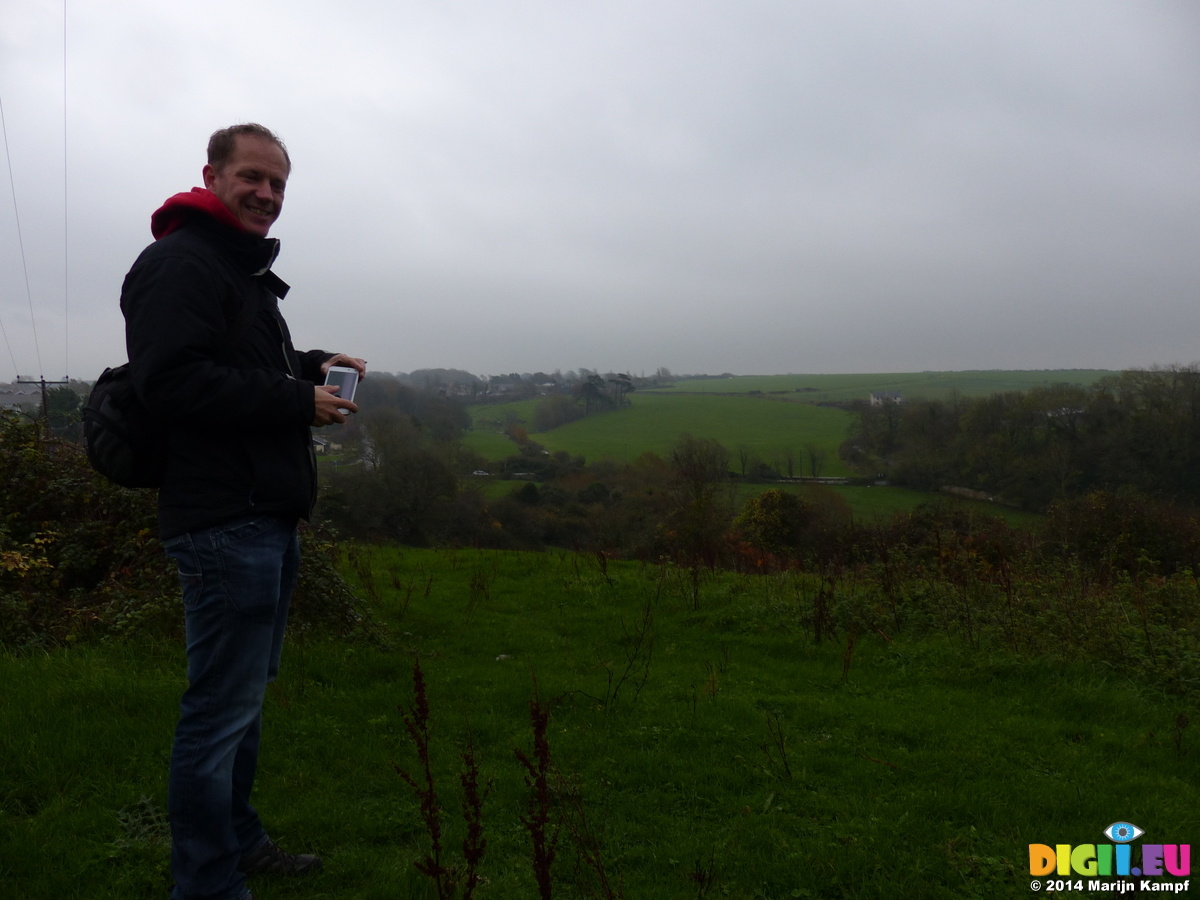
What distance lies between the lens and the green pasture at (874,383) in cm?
7734

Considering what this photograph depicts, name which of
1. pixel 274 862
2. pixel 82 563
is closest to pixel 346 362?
pixel 274 862


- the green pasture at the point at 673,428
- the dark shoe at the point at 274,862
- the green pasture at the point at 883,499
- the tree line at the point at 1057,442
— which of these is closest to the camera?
the dark shoe at the point at 274,862

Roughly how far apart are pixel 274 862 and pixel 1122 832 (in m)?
3.59

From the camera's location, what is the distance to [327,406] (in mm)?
2328

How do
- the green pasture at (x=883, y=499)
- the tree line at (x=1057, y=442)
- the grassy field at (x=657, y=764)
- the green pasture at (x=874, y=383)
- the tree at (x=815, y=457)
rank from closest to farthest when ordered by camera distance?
the grassy field at (x=657, y=764) → the green pasture at (x=883, y=499) → the tree line at (x=1057, y=442) → the tree at (x=815, y=457) → the green pasture at (x=874, y=383)

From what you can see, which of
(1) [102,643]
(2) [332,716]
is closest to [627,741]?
(2) [332,716]

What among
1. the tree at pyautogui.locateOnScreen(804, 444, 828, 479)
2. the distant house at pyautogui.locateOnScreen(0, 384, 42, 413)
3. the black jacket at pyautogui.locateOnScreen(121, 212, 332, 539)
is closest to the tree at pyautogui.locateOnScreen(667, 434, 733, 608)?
the tree at pyautogui.locateOnScreen(804, 444, 828, 479)

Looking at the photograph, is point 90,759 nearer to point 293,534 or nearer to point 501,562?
point 293,534

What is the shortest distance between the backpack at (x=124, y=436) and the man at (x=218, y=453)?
1.7 inches

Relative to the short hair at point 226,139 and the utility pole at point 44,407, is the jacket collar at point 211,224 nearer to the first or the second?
the short hair at point 226,139

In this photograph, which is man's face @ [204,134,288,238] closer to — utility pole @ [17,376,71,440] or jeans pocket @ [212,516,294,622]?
jeans pocket @ [212,516,294,622]

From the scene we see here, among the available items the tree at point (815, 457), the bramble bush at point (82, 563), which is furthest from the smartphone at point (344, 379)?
the tree at point (815, 457)

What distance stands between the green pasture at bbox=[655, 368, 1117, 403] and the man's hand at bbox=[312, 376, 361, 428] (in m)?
73.2

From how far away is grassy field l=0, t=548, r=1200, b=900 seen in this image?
282cm
